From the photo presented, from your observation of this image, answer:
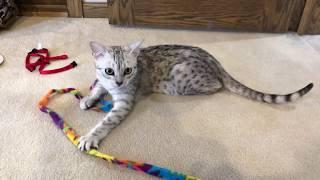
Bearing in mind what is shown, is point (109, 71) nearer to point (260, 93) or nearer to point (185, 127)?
point (185, 127)

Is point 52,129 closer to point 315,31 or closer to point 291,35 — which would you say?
point 291,35

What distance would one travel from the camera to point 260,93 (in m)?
1.64

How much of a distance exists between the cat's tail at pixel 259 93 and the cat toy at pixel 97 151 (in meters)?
0.63

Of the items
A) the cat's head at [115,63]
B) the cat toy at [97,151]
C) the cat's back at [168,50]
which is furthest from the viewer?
the cat's back at [168,50]

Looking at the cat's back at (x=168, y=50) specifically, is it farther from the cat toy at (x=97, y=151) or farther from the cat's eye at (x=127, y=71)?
the cat toy at (x=97, y=151)

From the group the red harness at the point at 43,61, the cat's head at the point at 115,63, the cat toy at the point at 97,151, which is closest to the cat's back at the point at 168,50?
the cat's head at the point at 115,63

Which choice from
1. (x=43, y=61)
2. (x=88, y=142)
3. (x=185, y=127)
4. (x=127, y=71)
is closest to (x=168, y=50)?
(x=127, y=71)

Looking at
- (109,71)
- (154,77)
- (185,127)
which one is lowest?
(185,127)

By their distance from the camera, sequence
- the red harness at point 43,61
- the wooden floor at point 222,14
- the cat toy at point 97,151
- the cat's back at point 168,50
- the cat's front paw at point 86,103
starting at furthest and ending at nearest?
1. the wooden floor at point 222,14
2. the red harness at point 43,61
3. the cat's back at point 168,50
4. the cat's front paw at point 86,103
5. the cat toy at point 97,151

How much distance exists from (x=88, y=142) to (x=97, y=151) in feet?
0.20

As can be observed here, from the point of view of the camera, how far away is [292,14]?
235 centimetres

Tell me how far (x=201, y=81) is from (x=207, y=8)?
0.89 m

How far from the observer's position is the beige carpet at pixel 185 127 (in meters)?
1.30

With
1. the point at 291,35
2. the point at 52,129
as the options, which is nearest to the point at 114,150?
the point at 52,129
